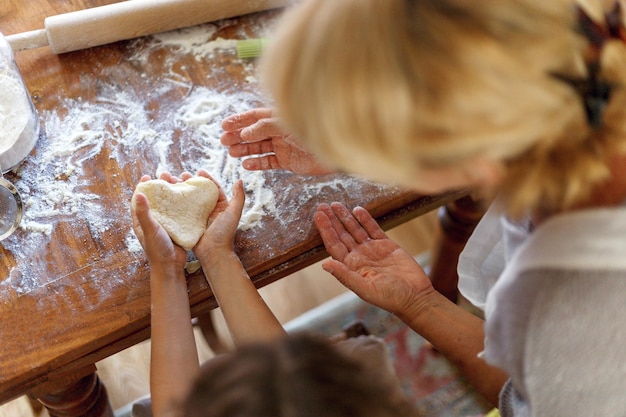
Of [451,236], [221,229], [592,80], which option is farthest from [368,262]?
[592,80]

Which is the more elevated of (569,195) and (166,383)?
(569,195)

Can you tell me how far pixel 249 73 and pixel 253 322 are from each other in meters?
0.43

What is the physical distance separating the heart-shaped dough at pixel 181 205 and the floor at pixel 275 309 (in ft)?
2.26

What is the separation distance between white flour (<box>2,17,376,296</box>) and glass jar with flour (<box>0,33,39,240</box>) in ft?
0.05

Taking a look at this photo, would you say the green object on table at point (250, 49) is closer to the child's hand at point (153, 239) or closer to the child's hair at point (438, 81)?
the child's hand at point (153, 239)

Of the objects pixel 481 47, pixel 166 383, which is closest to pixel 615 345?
pixel 481 47

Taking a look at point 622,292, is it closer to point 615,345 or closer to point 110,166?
point 615,345

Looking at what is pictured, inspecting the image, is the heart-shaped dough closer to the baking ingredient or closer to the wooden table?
the wooden table

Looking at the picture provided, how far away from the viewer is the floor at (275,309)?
1.40 m

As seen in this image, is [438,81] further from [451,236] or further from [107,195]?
[451,236]

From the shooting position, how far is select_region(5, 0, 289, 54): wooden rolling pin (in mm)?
951

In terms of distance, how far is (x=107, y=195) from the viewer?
853 mm

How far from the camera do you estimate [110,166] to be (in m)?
0.88

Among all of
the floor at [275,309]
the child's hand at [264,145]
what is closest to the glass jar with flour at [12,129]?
the child's hand at [264,145]
